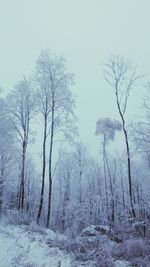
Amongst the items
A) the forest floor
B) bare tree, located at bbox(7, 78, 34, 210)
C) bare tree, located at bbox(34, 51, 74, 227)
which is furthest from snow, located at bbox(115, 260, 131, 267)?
bare tree, located at bbox(7, 78, 34, 210)

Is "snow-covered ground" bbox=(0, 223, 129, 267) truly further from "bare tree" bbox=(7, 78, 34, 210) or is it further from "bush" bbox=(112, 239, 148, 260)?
"bare tree" bbox=(7, 78, 34, 210)

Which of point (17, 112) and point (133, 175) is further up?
point (17, 112)

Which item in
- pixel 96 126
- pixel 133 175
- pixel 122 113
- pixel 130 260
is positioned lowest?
pixel 130 260

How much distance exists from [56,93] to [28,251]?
470 inches

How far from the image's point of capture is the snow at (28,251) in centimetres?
688

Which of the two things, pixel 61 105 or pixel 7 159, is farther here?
pixel 7 159

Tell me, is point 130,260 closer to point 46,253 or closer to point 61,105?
point 46,253

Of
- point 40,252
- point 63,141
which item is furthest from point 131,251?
point 63,141

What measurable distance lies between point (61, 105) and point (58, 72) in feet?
8.29

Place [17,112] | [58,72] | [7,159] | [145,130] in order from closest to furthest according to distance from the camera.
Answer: [145,130]
[58,72]
[17,112]
[7,159]

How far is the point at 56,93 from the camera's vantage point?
688 inches

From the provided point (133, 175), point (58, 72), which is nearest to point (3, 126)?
point (58, 72)

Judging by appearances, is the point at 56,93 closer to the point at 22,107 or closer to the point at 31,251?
the point at 22,107

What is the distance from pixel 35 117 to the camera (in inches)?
769
